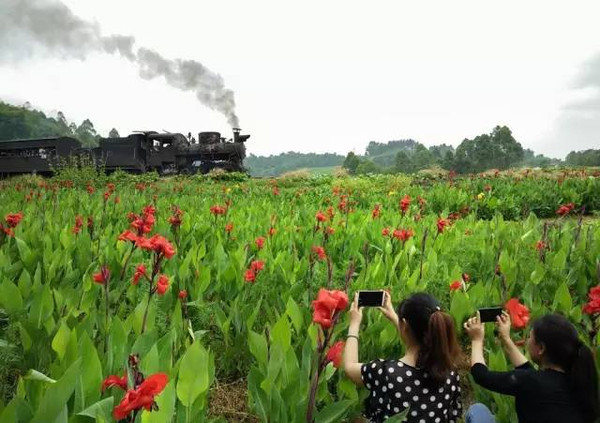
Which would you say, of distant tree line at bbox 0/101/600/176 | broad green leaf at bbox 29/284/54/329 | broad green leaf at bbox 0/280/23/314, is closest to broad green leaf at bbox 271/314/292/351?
broad green leaf at bbox 29/284/54/329

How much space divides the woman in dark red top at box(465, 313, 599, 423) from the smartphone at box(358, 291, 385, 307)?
52 centimetres

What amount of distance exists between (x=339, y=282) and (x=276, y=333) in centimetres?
138

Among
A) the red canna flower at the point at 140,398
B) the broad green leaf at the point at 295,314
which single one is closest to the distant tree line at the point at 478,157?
the broad green leaf at the point at 295,314

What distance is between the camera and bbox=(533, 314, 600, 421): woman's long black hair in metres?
1.71

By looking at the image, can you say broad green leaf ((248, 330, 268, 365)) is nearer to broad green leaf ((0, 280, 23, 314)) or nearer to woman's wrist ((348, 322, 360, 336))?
woman's wrist ((348, 322, 360, 336))

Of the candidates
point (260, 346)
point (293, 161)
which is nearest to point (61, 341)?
point (260, 346)

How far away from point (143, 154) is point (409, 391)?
31799 mm

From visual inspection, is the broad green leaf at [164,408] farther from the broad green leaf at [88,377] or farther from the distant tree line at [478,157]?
the distant tree line at [478,157]

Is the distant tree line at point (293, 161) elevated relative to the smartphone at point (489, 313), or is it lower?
lower

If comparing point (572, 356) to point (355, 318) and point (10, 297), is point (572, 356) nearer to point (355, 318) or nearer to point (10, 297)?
point (355, 318)

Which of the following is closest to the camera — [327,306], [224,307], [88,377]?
[327,306]

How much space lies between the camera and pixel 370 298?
1.96 meters

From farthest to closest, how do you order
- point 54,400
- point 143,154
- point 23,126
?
1. point 23,126
2. point 143,154
3. point 54,400

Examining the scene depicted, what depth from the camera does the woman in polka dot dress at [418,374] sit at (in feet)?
6.15
